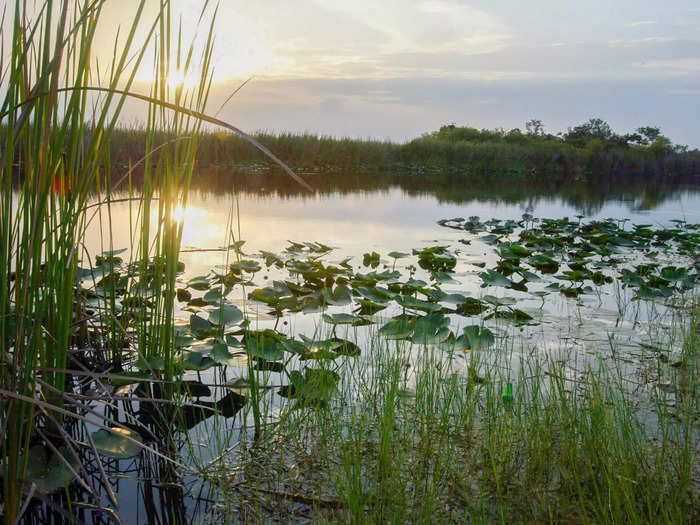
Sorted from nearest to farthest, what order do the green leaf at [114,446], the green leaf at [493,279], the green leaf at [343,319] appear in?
the green leaf at [114,446] → the green leaf at [343,319] → the green leaf at [493,279]

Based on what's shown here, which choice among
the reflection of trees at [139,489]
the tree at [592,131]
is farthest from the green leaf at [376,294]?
the tree at [592,131]

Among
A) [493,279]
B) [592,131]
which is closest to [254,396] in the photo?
[493,279]

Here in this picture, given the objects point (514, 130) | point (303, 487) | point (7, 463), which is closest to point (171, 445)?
point (303, 487)

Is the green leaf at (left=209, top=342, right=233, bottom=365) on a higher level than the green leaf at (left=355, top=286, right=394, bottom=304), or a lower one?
lower

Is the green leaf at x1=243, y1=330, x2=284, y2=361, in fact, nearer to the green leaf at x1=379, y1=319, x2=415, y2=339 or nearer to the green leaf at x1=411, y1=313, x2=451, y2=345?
the green leaf at x1=379, y1=319, x2=415, y2=339

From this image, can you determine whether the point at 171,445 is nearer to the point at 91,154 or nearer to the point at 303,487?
the point at 303,487

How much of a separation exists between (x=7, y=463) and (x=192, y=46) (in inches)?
40.2

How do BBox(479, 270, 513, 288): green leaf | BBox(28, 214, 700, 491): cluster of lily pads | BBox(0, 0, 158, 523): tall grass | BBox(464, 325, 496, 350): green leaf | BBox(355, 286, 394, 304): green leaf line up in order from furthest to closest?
1. BBox(479, 270, 513, 288): green leaf
2. BBox(355, 286, 394, 304): green leaf
3. BBox(464, 325, 496, 350): green leaf
4. BBox(28, 214, 700, 491): cluster of lily pads
5. BBox(0, 0, 158, 523): tall grass

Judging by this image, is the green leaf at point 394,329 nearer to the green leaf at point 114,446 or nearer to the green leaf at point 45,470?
the green leaf at point 114,446

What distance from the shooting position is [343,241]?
506cm

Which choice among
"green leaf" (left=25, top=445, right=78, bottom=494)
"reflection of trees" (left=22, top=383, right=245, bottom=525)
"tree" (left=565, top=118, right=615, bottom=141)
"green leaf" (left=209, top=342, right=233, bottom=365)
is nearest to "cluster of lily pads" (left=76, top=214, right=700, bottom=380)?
"green leaf" (left=209, top=342, right=233, bottom=365)

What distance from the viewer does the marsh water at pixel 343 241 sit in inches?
54.3

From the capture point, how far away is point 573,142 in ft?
75.8

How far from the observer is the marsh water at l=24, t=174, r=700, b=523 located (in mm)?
1380
